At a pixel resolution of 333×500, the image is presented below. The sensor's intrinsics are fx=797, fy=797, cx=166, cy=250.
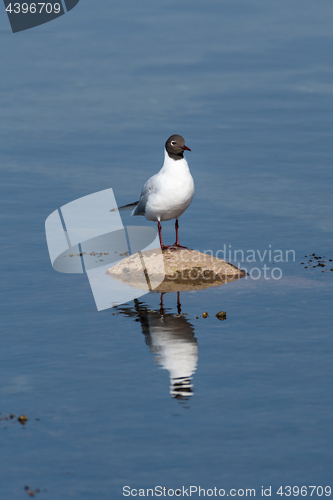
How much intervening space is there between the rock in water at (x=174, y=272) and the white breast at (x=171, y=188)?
48.5 inches

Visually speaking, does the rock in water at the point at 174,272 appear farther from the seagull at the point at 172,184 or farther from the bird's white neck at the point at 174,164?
the bird's white neck at the point at 174,164

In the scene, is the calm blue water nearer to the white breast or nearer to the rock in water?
the rock in water

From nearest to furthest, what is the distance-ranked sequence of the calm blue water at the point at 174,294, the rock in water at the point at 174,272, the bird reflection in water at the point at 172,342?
the calm blue water at the point at 174,294 → the bird reflection in water at the point at 172,342 → the rock in water at the point at 174,272

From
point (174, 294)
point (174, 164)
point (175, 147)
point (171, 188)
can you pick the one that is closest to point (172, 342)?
point (174, 294)

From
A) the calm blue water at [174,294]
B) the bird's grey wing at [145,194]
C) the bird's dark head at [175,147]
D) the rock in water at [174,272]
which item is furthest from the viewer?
the rock in water at [174,272]

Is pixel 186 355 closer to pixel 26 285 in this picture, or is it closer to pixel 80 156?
pixel 26 285

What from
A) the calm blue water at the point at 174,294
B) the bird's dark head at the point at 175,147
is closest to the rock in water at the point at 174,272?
the calm blue water at the point at 174,294

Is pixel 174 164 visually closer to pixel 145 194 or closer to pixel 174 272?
pixel 145 194

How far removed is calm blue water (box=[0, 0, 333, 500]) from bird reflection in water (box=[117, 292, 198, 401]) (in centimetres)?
7

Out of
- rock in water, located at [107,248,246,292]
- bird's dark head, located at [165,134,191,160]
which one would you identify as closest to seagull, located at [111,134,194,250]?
bird's dark head, located at [165,134,191,160]

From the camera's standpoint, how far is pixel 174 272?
782 inches

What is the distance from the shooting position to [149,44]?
5078cm

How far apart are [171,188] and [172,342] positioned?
4.40 metres

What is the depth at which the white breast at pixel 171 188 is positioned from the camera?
1867cm
